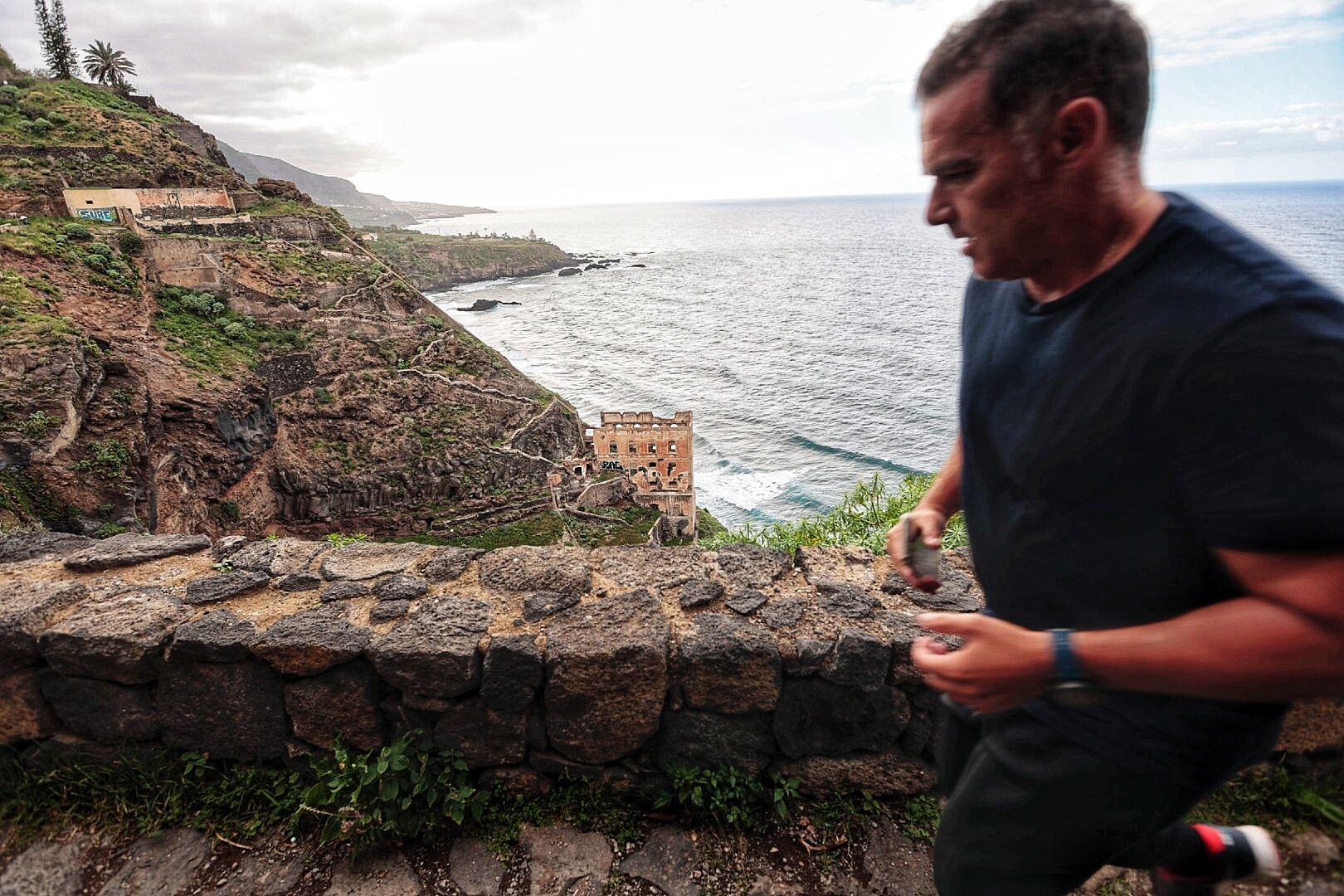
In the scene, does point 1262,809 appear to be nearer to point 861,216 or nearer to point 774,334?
point 774,334

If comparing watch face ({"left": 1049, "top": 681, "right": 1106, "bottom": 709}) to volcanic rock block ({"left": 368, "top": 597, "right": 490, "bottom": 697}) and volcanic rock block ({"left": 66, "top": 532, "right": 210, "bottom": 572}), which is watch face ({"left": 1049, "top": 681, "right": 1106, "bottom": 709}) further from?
volcanic rock block ({"left": 66, "top": 532, "right": 210, "bottom": 572})

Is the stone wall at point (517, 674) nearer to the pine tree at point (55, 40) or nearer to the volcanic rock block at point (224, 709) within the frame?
the volcanic rock block at point (224, 709)

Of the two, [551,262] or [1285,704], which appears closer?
[1285,704]

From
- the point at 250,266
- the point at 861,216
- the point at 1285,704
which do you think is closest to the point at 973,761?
the point at 1285,704

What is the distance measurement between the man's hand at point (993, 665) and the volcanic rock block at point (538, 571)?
179 centimetres

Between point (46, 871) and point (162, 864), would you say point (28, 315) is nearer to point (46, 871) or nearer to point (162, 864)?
point (46, 871)

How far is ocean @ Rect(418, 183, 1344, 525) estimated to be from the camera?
35.8 metres

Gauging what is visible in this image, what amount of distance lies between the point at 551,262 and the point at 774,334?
224 feet

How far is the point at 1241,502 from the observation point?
851 millimetres

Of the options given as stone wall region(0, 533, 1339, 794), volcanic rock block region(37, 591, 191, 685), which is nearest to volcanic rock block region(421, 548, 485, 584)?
stone wall region(0, 533, 1339, 794)

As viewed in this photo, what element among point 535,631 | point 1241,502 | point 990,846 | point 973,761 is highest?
point 1241,502

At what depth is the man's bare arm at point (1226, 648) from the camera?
33.3 inches

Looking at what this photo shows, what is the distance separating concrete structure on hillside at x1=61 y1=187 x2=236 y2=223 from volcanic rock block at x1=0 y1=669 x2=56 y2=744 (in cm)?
3542

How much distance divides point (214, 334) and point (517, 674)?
30229 millimetres
